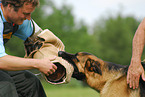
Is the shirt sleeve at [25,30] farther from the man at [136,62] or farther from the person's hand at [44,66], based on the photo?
the man at [136,62]

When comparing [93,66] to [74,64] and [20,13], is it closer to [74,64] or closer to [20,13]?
Answer: [74,64]

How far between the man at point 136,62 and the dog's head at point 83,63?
0.59 meters

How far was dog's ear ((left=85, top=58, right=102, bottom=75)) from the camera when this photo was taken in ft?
11.2

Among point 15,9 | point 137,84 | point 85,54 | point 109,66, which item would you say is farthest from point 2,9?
point 137,84

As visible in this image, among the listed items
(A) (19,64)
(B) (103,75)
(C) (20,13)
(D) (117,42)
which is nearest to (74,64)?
(B) (103,75)

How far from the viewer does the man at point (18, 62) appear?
241 centimetres

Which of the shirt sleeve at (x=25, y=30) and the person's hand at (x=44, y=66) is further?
the shirt sleeve at (x=25, y=30)

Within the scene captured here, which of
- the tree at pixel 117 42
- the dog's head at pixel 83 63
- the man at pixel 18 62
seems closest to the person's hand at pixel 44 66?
the man at pixel 18 62

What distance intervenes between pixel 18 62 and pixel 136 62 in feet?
5.64

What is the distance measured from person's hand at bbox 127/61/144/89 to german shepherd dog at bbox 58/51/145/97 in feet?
0.35

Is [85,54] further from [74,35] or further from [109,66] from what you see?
[74,35]

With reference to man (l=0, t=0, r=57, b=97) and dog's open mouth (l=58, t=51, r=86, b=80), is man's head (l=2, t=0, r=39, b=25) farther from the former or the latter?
dog's open mouth (l=58, t=51, r=86, b=80)

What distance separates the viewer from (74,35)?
32.7 meters

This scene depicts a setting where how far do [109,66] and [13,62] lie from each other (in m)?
1.76
